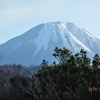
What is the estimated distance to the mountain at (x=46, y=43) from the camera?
142875 millimetres

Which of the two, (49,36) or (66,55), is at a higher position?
(49,36)

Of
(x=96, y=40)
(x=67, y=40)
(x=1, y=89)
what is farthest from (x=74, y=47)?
(x=1, y=89)

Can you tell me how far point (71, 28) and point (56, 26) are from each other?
9878mm

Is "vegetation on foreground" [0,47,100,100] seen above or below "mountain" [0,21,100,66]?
below

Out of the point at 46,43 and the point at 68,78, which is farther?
the point at 46,43

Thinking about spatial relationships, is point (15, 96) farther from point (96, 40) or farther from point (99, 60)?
point (96, 40)

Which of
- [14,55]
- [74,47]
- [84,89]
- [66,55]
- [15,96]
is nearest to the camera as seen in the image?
[84,89]

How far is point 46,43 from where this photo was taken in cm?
15125

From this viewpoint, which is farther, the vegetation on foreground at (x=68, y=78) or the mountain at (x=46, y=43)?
the mountain at (x=46, y=43)

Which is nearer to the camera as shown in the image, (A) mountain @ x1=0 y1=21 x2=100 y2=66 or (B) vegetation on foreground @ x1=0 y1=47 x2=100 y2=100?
(B) vegetation on foreground @ x1=0 y1=47 x2=100 y2=100

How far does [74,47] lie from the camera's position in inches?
5507

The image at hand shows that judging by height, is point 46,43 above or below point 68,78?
above

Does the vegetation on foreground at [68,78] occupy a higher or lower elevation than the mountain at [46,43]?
lower

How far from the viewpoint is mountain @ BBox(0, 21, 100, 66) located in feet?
469
